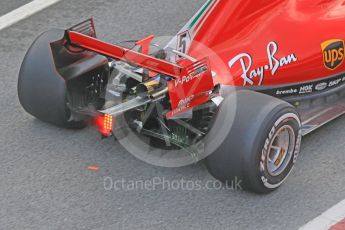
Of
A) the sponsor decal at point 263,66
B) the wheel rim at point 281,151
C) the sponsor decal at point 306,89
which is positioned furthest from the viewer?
the sponsor decal at point 306,89

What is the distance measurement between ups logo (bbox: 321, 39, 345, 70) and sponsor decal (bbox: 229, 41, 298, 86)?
0.30m

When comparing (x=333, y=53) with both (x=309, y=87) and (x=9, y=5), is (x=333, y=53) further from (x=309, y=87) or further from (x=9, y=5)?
(x=9, y=5)

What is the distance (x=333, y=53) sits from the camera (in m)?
4.95

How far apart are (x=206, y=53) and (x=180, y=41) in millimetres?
206

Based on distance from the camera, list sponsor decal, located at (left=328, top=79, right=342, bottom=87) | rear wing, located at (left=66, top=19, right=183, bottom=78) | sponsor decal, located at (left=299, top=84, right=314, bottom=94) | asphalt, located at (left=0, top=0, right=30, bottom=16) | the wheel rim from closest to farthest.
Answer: rear wing, located at (left=66, top=19, right=183, bottom=78) < the wheel rim < sponsor decal, located at (left=299, top=84, right=314, bottom=94) < sponsor decal, located at (left=328, top=79, right=342, bottom=87) < asphalt, located at (left=0, top=0, right=30, bottom=16)

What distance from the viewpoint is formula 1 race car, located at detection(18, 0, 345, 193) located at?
164 inches

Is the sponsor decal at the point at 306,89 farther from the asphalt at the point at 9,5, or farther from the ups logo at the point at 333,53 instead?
the asphalt at the point at 9,5

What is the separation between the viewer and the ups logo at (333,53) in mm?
4906

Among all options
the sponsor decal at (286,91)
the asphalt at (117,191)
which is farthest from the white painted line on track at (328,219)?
the sponsor decal at (286,91)

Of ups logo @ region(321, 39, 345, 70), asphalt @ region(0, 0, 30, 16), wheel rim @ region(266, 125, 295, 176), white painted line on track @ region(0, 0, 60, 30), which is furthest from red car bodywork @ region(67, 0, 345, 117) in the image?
asphalt @ region(0, 0, 30, 16)

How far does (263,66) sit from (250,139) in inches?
28.9

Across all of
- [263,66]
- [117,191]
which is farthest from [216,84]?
[117,191]

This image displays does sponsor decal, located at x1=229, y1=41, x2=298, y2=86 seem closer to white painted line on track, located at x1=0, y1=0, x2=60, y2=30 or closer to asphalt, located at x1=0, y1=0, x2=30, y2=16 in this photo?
white painted line on track, located at x1=0, y1=0, x2=60, y2=30

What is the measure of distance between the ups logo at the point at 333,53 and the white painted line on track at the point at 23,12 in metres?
3.19
